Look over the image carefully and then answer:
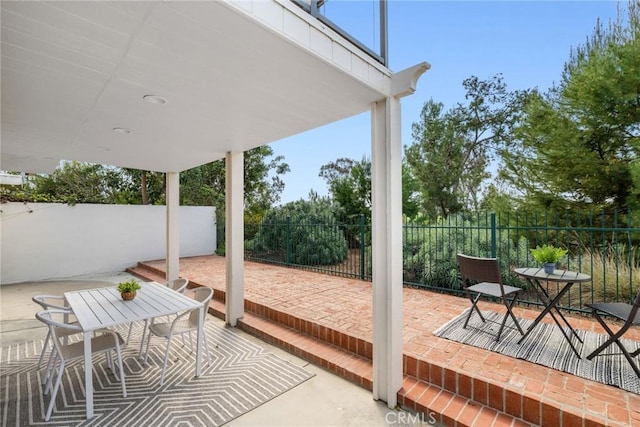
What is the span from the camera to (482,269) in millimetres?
2848

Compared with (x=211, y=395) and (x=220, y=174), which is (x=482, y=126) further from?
(x=211, y=395)

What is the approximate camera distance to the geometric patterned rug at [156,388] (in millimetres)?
2205

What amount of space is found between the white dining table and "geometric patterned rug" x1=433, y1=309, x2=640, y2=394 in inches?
102

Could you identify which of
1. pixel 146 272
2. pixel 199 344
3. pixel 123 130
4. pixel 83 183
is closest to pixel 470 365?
pixel 199 344

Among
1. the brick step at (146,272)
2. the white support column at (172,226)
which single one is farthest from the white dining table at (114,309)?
the brick step at (146,272)

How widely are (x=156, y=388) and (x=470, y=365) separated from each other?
8.80ft

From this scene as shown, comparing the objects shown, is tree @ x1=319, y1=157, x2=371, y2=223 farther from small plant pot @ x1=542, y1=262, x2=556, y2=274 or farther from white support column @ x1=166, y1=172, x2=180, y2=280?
small plant pot @ x1=542, y1=262, x2=556, y2=274

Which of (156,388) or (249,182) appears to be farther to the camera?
(249,182)

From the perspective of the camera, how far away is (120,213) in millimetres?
8625

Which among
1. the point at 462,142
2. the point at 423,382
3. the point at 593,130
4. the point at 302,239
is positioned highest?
the point at 462,142

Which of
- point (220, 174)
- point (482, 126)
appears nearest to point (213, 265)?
point (220, 174)

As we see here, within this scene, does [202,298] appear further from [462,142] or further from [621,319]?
[462,142]

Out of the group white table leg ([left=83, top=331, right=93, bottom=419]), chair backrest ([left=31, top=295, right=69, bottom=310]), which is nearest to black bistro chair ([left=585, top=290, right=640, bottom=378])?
white table leg ([left=83, top=331, right=93, bottom=419])

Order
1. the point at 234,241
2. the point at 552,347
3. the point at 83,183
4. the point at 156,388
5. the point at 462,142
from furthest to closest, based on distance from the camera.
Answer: the point at 462,142 → the point at 83,183 → the point at 234,241 → the point at 552,347 → the point at 156,388
